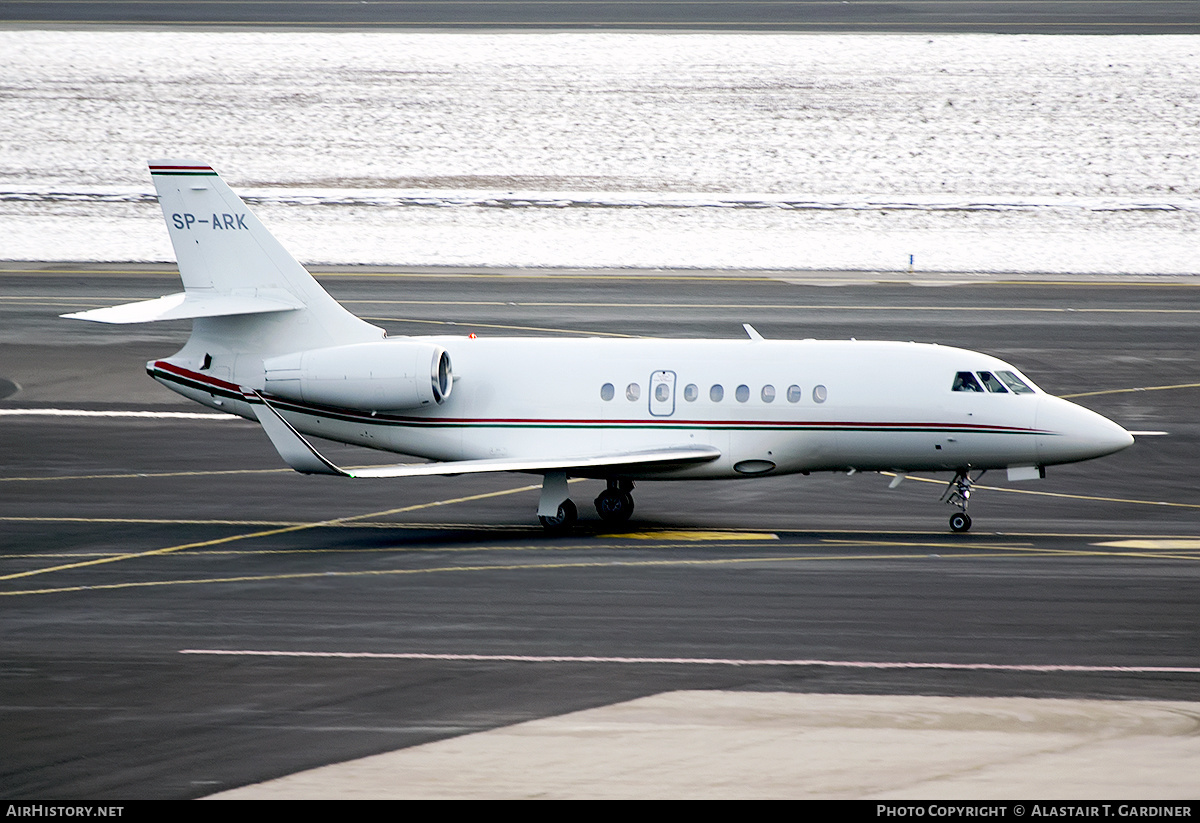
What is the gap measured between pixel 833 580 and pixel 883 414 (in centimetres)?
432

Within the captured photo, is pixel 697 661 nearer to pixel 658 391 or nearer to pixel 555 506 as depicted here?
pixel 555 506

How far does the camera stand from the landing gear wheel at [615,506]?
28.1 meters

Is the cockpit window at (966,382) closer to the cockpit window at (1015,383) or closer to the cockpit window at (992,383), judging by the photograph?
the cockpit window at (992,383)

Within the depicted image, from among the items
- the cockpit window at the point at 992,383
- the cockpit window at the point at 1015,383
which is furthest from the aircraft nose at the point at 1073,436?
the cockpit window at the point at 992,383

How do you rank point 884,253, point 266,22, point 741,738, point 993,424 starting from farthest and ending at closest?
point 266,22 → point 884,253 → point 993,424 → point 741,738

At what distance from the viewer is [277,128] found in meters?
70.7

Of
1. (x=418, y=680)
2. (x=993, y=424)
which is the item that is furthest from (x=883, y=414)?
(x=418, y=680)

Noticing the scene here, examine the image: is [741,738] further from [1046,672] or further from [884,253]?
[884,253]

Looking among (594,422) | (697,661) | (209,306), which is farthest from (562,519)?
(697,661)

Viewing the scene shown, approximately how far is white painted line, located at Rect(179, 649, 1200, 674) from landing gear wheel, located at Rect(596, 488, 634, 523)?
27.6ft

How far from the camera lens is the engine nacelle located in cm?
2758

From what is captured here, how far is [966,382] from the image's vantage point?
27078 mm

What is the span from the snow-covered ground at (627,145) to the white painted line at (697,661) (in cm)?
3810

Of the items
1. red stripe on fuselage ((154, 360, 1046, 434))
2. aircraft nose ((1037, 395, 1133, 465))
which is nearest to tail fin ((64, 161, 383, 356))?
red stripe on fuselage ((154, 360, 1046, 434))
